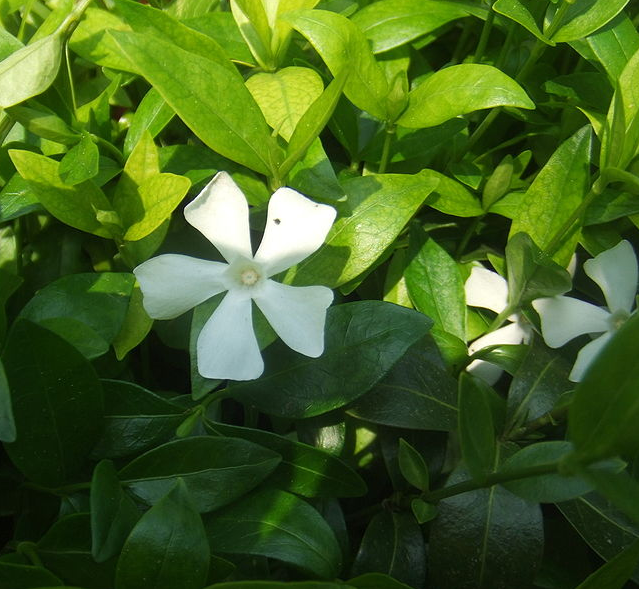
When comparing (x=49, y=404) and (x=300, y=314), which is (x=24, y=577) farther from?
(x=300, y=314)

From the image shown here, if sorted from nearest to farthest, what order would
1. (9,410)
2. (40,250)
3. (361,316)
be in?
(9,410) → (361,316) → (40,250)

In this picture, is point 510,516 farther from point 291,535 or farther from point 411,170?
point 411,170

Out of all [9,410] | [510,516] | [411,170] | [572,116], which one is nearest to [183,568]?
[9,410]

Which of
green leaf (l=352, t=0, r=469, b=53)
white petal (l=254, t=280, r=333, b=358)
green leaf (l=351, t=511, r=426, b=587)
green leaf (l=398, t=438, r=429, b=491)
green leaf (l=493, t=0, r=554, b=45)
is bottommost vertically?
green leaf (l=351, t=511, r=426, b=587)

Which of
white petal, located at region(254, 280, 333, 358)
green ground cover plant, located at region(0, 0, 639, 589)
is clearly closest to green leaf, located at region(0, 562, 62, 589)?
green ground cover plant, located at region(0, 0, 639, 589)

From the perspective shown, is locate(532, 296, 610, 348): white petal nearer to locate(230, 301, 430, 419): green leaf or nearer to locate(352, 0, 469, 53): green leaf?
locate(230, 301, 430, 419): green leaf

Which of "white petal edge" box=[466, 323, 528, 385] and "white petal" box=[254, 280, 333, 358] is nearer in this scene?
"white petal" box=[254, 280, 333, 358]
